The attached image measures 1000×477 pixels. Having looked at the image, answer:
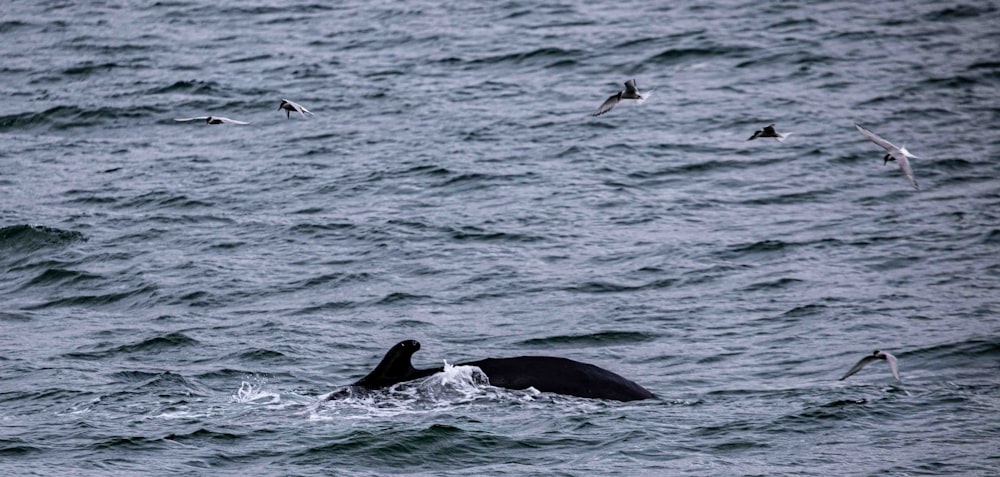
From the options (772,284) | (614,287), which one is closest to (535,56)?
(614,287)

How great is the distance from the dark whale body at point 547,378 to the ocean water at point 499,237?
12 centimetres

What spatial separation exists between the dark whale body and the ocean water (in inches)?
4.6

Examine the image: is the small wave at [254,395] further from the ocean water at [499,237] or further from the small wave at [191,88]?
the small wave at [191,88]

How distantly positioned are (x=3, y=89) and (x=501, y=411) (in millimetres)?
18333

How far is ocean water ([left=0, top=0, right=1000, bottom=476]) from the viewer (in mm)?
11852

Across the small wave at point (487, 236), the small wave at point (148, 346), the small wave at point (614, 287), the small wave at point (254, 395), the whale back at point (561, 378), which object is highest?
the whale back at point (561, 378)

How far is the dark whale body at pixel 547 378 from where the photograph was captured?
12.0 metres

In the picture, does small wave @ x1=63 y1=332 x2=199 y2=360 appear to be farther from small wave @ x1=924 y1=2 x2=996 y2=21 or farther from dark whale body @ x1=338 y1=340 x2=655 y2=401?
small wave @ x1=924 y1=2 x2=996 y2=21

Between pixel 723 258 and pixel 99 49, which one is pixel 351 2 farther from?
pixel 723 258

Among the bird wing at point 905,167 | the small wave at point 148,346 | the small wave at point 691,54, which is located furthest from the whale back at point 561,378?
the small wave at point 691,54

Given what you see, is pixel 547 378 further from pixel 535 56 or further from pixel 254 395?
pixel 535 56

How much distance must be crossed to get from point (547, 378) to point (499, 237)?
7.54 meters

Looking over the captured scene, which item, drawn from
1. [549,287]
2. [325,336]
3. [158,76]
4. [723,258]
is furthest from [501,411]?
[158,76]

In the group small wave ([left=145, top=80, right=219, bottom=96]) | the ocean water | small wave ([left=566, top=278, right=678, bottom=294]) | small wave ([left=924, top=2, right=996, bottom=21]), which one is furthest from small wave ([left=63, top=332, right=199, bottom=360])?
small wave ([left=924, top=2, right=996, bottom=21])
